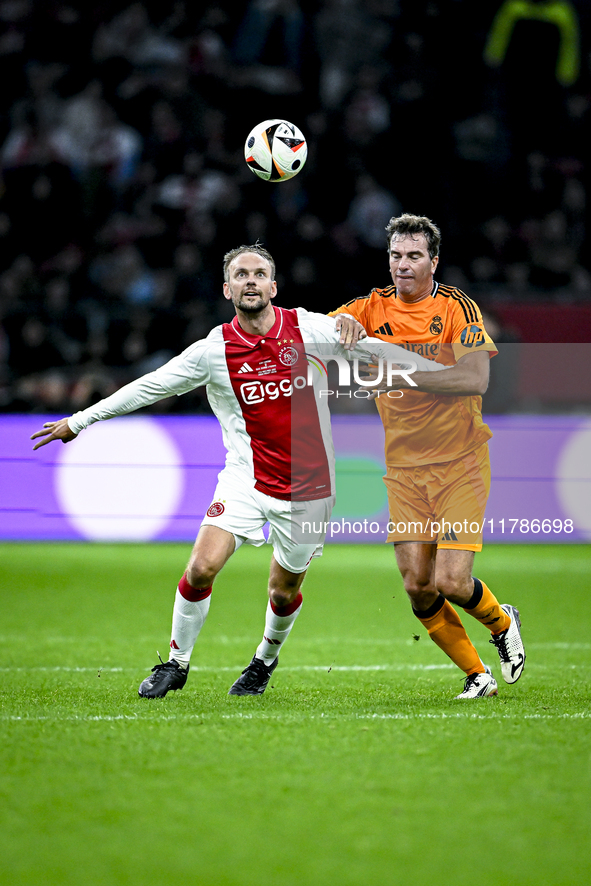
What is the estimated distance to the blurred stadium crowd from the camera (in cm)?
1282

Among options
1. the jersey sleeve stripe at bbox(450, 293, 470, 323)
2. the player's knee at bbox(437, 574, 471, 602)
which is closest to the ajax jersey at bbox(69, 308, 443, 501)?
the jersey sleeve stripe at bbox(450, 293, 470, 323)

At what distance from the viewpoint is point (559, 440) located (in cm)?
1166

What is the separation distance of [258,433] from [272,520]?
1.43 ft

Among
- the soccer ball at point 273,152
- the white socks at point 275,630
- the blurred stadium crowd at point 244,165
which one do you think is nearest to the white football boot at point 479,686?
the white socks at point 275,630

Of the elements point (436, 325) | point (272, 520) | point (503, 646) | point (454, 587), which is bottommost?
point (503, 646)

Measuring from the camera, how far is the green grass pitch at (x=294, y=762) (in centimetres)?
306

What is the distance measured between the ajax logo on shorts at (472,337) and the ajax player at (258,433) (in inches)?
7.8

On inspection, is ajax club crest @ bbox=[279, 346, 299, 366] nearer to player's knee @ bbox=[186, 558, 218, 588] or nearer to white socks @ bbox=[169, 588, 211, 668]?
player's knee @ bbox=[186, 558, 218, 588]

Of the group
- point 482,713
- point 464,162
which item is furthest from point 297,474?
point 464,162

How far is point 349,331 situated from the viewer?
5.41m

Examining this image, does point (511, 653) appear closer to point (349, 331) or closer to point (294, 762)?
point (349, 331)

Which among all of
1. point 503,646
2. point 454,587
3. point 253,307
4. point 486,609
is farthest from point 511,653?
point 253,307

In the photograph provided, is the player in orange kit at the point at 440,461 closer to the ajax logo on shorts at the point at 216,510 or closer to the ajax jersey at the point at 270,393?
the ajax jersey at the point at 270,393

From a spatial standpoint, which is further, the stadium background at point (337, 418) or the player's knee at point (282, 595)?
the player's knee at point (282, 595)
